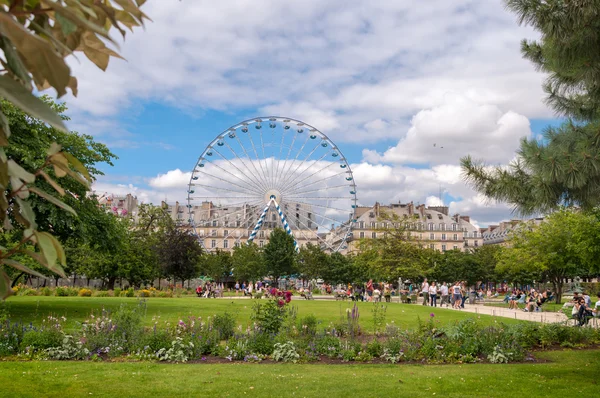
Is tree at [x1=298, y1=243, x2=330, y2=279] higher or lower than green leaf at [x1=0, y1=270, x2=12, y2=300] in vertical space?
higher

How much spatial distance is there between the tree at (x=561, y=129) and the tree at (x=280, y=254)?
53524mm

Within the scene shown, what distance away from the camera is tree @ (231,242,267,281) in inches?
2420

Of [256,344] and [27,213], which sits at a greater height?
[27,213]

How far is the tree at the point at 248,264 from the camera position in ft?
202

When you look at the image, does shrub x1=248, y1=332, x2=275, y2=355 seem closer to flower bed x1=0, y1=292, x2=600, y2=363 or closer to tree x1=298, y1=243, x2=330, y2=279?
flower bed x1=0, y1=292, x2=600, y2=363

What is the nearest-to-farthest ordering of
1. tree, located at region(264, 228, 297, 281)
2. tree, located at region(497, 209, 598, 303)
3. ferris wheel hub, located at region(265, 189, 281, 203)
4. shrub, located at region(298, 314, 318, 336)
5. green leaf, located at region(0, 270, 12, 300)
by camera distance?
green leaf, located at region(0, 270, 12, 300), shrub, located at region(298, 314, 318, 336), tree, located at region(497, 209, 598, 303), ferris wheel hub, located at region(265, 189, 281, 203), tree, located at region(264, 228, 297, 281)

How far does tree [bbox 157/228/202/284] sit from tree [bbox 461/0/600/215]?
46145 mm

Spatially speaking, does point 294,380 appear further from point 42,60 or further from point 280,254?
point 280,254

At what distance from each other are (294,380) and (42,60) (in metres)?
8.20

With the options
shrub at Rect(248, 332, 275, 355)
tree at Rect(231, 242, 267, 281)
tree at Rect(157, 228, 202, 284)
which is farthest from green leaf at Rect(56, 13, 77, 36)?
tree at Rect(231, 242, 267, 281)

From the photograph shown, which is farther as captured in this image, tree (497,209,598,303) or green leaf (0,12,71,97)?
tree (497,209,598,303)

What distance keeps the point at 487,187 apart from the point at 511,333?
4982mm

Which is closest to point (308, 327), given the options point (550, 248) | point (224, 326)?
point (224, 326)

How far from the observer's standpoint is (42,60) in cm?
119
